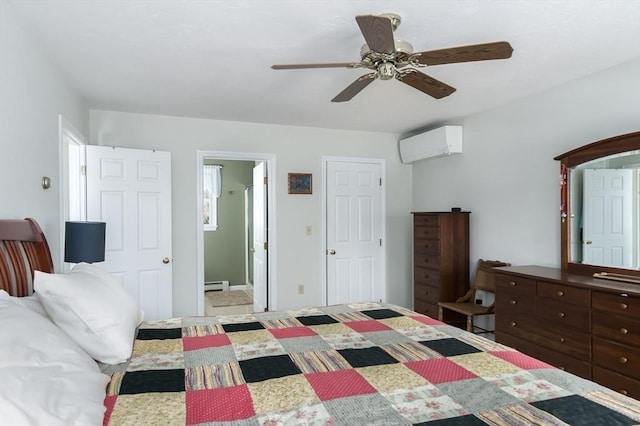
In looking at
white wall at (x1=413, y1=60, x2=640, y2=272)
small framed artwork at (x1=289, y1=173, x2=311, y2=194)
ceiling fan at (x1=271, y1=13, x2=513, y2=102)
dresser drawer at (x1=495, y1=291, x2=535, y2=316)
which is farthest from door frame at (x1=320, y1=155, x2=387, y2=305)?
ceiling fan at (x1=271, y1=13, x2=513, y2=102)

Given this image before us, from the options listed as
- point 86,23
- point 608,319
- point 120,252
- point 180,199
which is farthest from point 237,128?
point 608,319

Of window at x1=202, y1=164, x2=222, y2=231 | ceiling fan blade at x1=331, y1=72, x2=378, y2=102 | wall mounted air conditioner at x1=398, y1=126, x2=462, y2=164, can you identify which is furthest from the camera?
window at x1=202, y1=164, x2=222, y2=231

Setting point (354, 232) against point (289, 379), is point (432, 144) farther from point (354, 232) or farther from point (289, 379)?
point (289, 379)

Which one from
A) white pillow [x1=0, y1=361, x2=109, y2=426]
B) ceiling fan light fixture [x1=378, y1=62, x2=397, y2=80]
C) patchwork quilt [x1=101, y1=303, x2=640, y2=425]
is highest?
ceiling fan light fixture [x1=378, y1=62, x2=397, y2=80]

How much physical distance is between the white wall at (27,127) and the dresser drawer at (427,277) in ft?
11.2

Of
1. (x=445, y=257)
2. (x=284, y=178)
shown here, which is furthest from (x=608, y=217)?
(x=284, y=178)

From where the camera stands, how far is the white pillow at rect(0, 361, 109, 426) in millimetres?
896

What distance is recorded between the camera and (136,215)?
12.7 ft

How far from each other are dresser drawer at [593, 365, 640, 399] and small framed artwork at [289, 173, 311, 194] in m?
3.24

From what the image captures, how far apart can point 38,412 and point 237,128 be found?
386 centimetres

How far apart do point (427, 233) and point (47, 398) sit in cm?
385

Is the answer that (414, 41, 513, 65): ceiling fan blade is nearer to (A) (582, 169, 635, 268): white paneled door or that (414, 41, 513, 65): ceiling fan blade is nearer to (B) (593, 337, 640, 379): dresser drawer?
(A) (582, 169, 635, 268): white paneled door

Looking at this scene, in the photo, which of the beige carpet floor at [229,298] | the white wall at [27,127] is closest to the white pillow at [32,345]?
the white wall at [27,127]

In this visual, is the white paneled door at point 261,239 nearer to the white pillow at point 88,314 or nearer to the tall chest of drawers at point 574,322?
the tall chest of drawers at point 574,322
